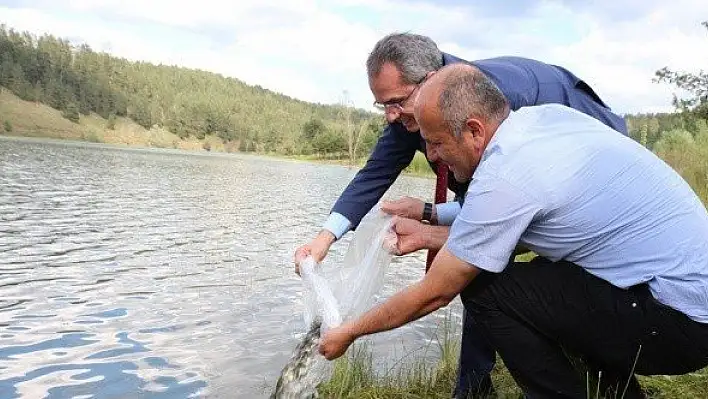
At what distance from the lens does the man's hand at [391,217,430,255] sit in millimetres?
3508

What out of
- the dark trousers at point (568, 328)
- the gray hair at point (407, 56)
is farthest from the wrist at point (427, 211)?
the dark trousers at point (568, 328)

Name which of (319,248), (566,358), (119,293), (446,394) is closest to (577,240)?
(566,358)

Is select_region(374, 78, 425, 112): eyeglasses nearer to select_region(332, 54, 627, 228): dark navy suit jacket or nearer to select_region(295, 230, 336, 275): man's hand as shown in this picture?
select_region(332, 54, 627, 228): dark navy suit jacket

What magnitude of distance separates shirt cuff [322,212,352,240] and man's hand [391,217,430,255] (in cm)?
52

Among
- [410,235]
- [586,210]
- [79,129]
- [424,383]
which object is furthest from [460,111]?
[79,129]

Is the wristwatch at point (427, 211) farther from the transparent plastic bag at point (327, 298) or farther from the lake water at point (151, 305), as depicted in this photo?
the lake water at point (151, 305)

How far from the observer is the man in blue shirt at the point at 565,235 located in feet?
7.48

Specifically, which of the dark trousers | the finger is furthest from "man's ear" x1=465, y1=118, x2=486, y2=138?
the finger

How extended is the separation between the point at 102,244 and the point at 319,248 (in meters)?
8.51

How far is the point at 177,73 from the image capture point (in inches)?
7559

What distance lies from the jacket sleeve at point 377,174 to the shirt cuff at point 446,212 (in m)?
0.43

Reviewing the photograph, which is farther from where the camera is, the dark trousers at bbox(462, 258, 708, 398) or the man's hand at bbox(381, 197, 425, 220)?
the man's hand at bbox(381, 197, 425, 220)

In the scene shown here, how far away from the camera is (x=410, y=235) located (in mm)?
3582

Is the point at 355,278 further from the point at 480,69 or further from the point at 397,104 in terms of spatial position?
the point at 480,69
